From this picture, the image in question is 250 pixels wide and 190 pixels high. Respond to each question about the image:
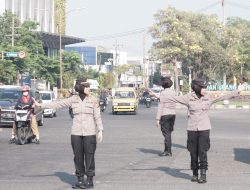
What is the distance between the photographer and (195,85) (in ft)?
43.2

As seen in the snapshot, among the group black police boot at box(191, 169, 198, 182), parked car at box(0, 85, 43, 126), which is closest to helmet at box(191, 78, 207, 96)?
black police boot at box(191, 169, 198, 182)

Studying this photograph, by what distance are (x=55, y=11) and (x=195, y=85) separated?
10407 centimetres

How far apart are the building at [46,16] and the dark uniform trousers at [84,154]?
86.0 m

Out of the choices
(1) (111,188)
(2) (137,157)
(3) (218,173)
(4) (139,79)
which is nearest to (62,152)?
(2) (137,157)

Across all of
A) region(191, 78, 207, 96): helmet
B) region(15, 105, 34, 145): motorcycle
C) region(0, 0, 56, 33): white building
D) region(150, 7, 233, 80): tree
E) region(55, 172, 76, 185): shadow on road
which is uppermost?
region(0, 0, 56, 33): white building

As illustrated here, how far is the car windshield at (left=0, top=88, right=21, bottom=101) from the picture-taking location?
106 ft

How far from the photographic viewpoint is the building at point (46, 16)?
Result: 3979 inches

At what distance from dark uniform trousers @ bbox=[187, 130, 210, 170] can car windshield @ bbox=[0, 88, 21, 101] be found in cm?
1991

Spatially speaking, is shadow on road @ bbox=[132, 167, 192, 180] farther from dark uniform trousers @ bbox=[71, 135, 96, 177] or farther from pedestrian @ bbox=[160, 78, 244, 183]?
dark uniform trousers @ bbox=[71, 135, 96, 177]

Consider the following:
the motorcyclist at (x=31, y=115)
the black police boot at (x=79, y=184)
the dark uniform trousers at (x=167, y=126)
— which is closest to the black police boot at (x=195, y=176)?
the black police boot at (x=79, y=184)

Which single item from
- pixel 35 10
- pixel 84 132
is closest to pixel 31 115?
pixel 84 132

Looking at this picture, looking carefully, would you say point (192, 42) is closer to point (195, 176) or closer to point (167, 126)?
point (167, 126)

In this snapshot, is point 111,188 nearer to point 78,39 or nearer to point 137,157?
point 137,157

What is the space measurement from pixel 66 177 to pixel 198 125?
107 inches
